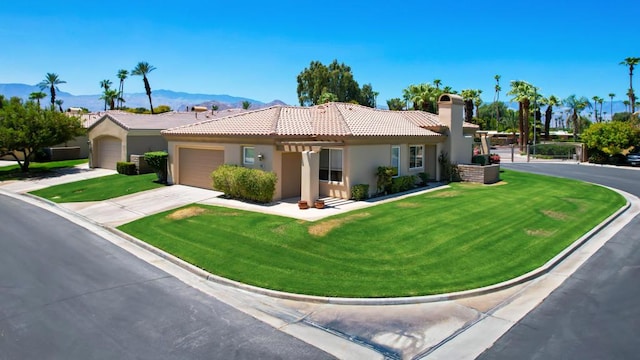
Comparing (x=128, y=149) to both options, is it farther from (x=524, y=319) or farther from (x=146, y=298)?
(x=524, y=319)

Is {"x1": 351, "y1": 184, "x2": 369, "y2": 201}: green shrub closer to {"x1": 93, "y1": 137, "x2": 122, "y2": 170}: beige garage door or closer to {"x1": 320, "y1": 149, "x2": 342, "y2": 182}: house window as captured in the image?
{"x1": 320, "y1": 149, "x2": 342, "y2": 182}: house window

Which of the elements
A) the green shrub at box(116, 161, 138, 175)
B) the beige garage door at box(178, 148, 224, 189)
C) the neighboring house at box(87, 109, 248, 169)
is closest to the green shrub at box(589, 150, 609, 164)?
the beige garage door at box(178, 148, 224, 189)

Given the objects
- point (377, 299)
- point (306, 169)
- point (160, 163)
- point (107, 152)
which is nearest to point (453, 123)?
point (306, 169)

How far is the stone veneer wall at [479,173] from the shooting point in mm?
27391

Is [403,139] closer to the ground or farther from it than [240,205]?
farther from it

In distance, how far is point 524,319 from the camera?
9867 millimetres

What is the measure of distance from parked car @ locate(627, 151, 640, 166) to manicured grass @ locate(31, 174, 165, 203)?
3907 cm

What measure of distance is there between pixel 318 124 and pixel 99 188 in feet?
43.7

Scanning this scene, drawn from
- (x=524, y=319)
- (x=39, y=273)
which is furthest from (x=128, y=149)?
(x=524, y=319)

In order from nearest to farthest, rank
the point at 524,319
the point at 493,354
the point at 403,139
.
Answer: the point at 493,354
the point at 524,319
the point at 403,139

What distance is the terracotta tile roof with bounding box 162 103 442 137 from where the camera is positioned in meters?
22.3

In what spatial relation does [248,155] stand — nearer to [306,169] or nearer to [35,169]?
[306,169]

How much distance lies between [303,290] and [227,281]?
2.18m

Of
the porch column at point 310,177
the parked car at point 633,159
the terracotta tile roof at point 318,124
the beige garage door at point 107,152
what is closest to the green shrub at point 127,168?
the beige garage door at point 107,152
